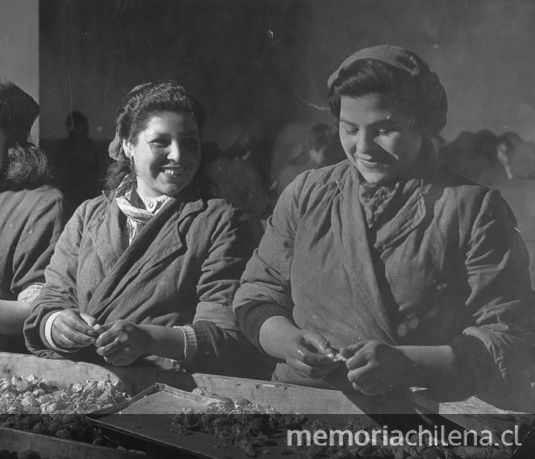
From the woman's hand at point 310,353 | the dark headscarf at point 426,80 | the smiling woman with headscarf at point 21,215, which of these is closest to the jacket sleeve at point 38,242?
the smiling woman with headscarf at point 21,215

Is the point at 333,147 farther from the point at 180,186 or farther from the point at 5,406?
the point at 5,406

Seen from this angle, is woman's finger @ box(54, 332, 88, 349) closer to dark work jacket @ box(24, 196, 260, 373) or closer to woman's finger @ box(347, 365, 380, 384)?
dark work jacket @ box(24, 196, 260, 373)

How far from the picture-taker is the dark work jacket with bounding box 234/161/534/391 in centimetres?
367

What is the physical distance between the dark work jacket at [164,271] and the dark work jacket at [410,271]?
0.84ft

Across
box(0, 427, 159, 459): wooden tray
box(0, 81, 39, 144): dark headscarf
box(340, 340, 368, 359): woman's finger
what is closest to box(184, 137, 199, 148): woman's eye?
box(0, 81, 39, 144): dark headscarf

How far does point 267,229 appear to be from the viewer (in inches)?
162

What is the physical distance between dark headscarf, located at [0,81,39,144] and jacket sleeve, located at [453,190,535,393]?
2.58 meters

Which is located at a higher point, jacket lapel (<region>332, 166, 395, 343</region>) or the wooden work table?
jacket lapel (<region>332, 166, 395, 343</region>)

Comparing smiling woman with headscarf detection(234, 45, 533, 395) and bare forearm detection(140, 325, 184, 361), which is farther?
bare forearm detection(140, 325, 184, 361)

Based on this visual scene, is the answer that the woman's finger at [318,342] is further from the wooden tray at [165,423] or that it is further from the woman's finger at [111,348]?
the woman's finger at [111,348]

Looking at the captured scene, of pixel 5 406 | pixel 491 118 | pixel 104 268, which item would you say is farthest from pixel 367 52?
pixel 5 406

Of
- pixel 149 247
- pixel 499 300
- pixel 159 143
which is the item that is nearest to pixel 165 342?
pixel 149 247

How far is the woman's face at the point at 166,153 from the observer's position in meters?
4.27

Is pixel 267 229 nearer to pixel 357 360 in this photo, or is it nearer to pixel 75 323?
pixel 357 360
